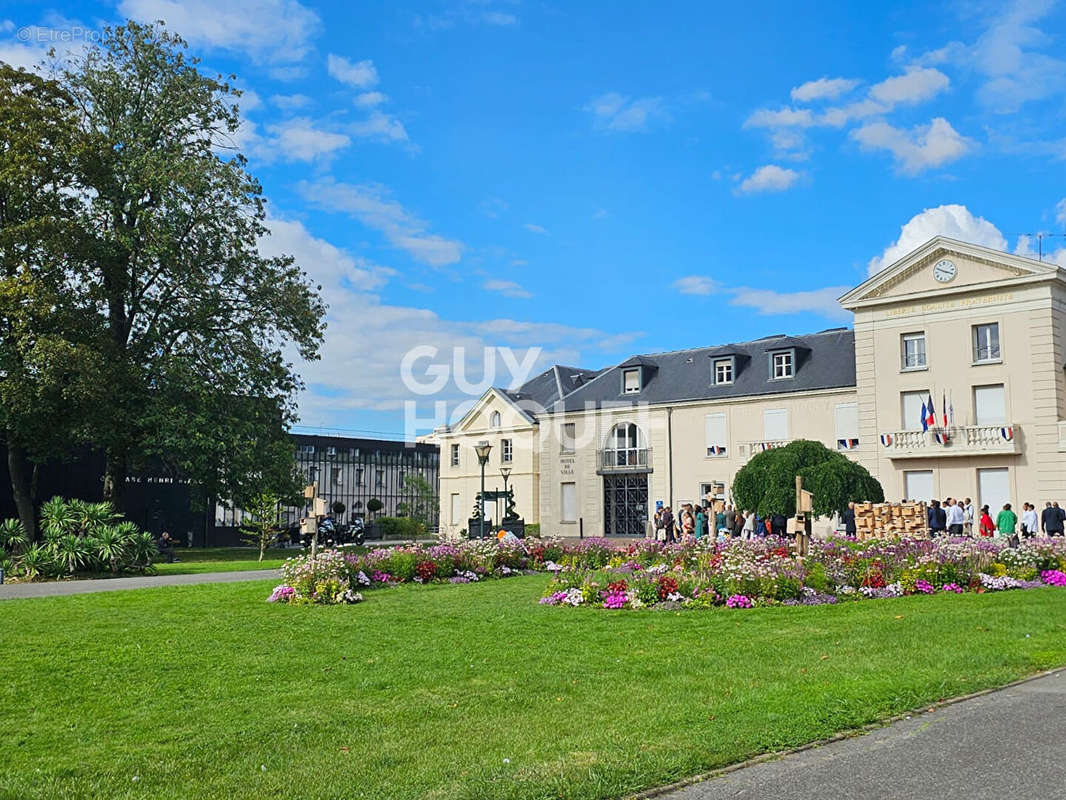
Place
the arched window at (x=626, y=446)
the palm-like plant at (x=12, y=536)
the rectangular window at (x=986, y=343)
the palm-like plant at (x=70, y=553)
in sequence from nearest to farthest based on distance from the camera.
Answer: the palm-like plant at (x=70, y=553) < the palm-like plant at (x=12, y=536) < the rectangular window at (x=986, y=343) < the arched window at (x=626, y=446)

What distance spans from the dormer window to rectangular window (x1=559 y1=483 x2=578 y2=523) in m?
9.40

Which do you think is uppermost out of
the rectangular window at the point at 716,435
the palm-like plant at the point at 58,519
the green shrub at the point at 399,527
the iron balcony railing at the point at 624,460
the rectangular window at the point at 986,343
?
the rectangular window at the point at 986,343

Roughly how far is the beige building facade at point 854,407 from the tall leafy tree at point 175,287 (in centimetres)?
1687

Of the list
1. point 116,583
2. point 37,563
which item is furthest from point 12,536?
point 116,583

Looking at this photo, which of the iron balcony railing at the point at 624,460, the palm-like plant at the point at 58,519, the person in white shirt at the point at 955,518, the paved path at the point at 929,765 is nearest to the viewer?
the paved path at the point at 929,765

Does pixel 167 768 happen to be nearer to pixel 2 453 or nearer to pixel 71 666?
pixel 71 666

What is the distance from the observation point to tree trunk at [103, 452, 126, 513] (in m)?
29.3

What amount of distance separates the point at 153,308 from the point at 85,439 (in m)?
4.91

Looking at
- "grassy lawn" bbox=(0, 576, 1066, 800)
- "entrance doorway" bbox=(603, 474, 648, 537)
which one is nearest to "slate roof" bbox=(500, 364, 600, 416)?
"entrance doorway" bbox=(603, 474, 648, 537)

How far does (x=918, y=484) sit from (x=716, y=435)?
9.94m

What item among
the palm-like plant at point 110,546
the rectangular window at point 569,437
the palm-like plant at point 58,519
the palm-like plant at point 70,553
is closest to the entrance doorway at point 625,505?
the rectangular window at point 569,437

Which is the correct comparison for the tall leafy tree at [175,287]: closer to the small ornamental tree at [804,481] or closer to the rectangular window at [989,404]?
the small ornamental tree at [804,481]

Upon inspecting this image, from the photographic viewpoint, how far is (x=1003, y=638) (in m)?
9.80

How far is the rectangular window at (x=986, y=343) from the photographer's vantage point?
3359 centimetres
